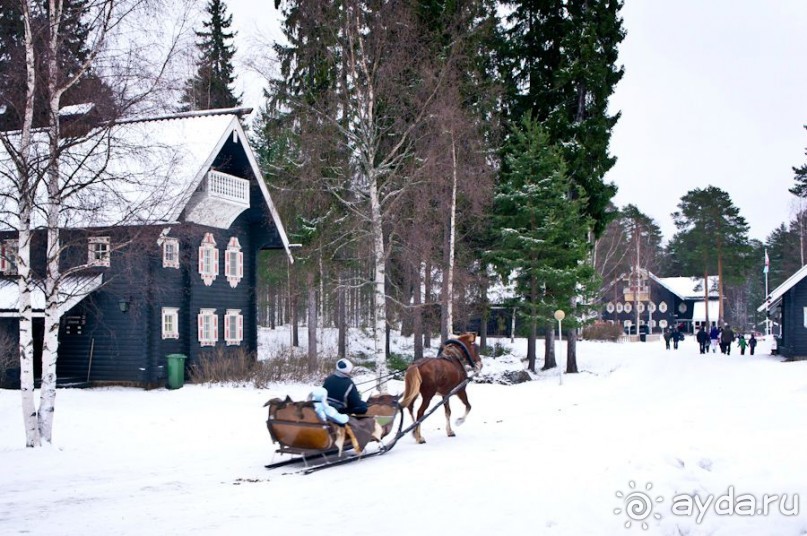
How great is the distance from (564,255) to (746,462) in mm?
23030

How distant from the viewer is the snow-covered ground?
8.22 m

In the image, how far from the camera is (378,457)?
507 inches

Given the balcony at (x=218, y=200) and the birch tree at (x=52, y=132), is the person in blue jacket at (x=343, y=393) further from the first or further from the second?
the balcony at (x=218, y=200)

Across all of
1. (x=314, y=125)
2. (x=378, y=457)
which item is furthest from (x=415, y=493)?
(x=314, y=125)

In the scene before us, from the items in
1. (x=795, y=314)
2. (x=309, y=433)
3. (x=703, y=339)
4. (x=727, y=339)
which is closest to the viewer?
(x=309, y=433)

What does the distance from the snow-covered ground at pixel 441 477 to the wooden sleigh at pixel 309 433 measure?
0.43 m

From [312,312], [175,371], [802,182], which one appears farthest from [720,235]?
[175,371]

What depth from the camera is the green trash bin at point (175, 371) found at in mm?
25844

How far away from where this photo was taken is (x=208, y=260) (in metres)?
29.2

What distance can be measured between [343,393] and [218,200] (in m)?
16.6

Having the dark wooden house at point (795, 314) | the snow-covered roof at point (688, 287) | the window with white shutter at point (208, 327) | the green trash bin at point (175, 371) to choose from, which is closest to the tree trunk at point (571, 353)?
the dark wooden house at point (795, 314)

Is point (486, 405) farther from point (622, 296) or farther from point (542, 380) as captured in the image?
point (622, 296)

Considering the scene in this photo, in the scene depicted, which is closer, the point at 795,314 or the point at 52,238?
the point at 52,238

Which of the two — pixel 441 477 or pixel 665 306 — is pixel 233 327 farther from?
pixel 665 306
